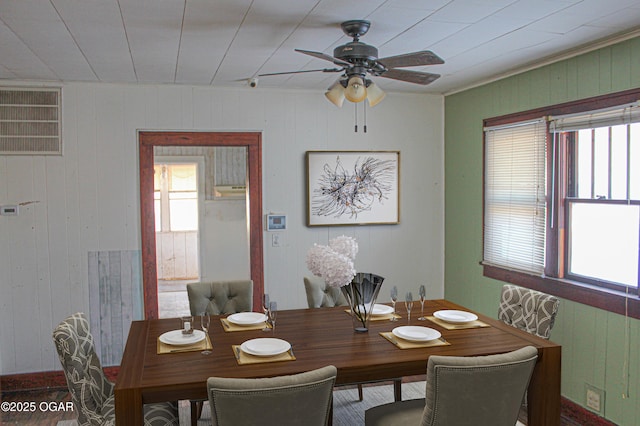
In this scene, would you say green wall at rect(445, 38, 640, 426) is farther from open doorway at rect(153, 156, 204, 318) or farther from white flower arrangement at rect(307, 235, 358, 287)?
open doorway at rect(153, 156, 204, 318)

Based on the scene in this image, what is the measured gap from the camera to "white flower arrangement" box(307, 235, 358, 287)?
8.59ft

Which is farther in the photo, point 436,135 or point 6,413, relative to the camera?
point 436,135

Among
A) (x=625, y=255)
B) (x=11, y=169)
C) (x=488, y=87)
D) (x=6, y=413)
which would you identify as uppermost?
(x=488, y=87)

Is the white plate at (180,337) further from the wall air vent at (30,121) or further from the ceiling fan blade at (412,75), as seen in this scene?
the wall air vent at (30,121)

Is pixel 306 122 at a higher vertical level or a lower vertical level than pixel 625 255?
higher

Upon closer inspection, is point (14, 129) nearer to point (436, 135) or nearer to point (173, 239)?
point (436, 135)

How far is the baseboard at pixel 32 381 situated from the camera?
163 inches

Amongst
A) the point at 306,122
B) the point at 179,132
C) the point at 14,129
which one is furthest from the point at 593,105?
the point at 14,129

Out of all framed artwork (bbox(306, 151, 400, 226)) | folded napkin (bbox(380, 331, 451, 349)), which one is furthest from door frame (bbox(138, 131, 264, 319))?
folded napkin (bbox(380, 331, 451, 349))

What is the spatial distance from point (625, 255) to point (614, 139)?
0.68 metres

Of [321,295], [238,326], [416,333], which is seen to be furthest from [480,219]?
[238,326]

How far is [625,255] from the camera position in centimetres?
317

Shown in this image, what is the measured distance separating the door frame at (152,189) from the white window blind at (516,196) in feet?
6.06

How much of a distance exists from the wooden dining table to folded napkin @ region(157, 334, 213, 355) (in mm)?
28
